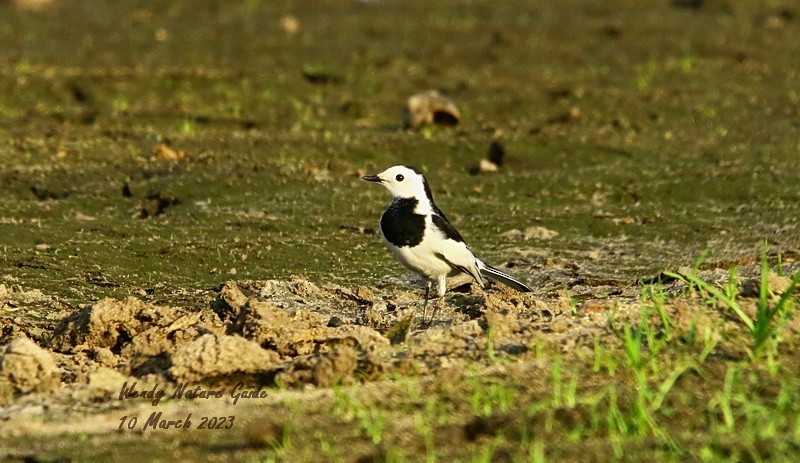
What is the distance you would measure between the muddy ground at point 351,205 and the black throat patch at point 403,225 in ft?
1.14

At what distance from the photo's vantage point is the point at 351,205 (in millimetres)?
9859

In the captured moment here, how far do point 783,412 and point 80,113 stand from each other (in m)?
8.98

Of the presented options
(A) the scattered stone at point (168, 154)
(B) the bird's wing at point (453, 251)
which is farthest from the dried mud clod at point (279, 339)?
(A) the scattered stone at point (168, 154)

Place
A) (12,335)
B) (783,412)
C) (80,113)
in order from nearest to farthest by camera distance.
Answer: (783,412) → (12,335) → (80,113)

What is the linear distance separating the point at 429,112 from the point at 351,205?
8.35 feet

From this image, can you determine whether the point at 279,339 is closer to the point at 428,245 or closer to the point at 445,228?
the point at 428,245

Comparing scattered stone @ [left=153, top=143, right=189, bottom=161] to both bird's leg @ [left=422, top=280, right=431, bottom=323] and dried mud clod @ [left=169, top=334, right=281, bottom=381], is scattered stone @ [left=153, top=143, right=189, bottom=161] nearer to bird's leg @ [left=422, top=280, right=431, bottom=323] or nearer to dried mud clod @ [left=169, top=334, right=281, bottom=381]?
bird's leg @ [left=422, top=280, right=431, bottom=323]

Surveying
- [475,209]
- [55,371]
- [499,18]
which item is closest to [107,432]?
[55,371]

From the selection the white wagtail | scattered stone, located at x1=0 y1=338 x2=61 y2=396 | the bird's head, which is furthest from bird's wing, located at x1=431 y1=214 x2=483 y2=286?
scattered stone, located at x1=0 y1=338 x2=61 y2=396

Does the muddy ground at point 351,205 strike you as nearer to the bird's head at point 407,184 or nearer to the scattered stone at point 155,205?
the scattered stone at point 155,205

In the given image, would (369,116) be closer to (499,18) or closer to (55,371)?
(499,18)

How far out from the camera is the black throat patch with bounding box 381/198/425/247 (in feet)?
23.9

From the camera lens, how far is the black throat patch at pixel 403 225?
729 centimetres

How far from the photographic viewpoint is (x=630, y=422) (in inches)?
183
